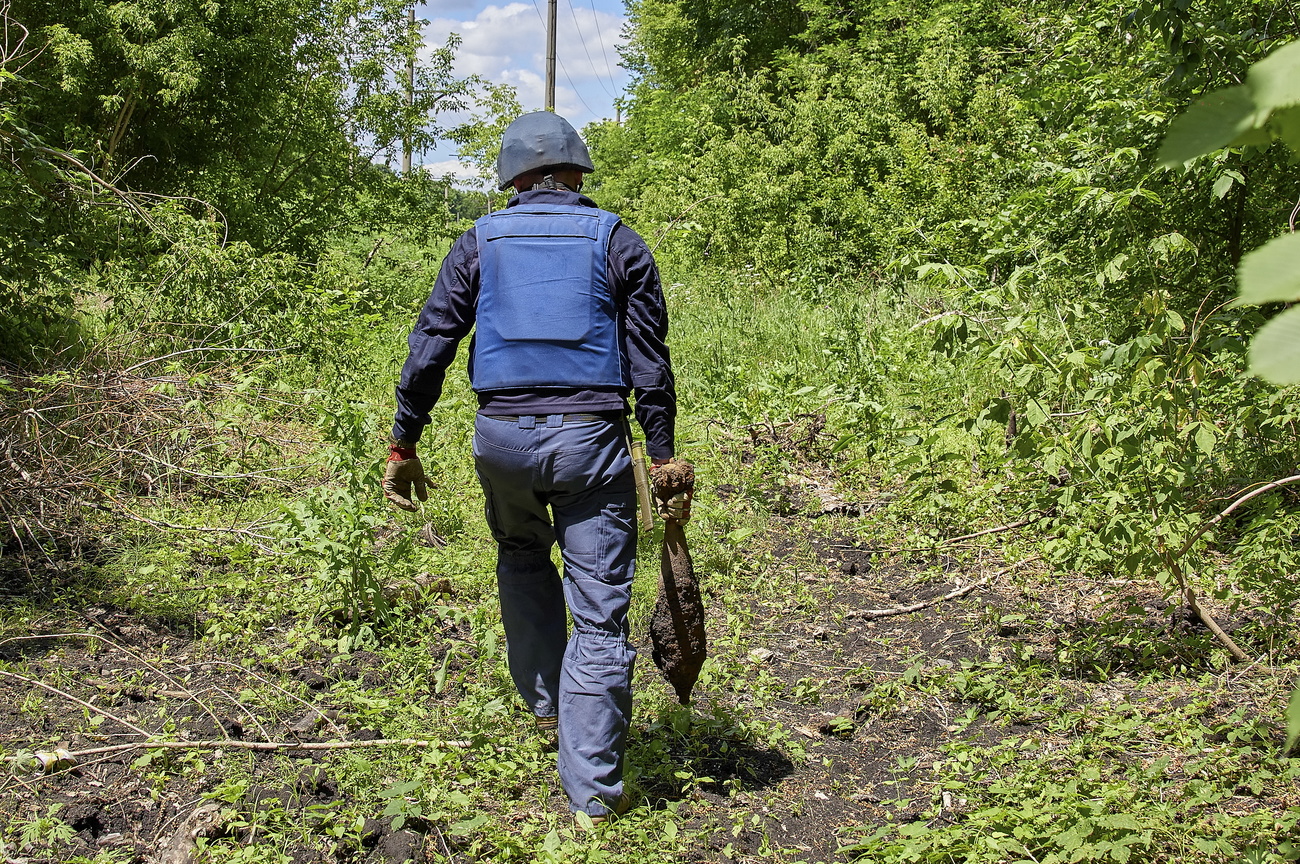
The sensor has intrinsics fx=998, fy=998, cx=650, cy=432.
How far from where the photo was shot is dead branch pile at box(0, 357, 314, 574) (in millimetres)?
4977

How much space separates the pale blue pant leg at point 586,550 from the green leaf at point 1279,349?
2.34 meters

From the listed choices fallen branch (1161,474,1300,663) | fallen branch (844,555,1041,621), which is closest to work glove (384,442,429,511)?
fallen branch (844,555,1041,621)

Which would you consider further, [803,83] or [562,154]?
[803,83]

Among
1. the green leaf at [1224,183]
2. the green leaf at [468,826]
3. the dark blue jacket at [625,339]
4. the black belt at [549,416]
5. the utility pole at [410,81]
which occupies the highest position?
the utility pole at [410,81]

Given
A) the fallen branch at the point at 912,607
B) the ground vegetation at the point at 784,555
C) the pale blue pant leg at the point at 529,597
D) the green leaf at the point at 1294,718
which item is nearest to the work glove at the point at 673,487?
the pale blue pant leg at the point at 529,597

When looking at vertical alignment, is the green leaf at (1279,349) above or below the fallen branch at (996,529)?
above

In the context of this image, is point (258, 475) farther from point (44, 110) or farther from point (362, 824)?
point (44, 110)

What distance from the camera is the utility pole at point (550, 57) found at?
20.5 metres

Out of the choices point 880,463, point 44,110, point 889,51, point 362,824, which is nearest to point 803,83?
point 889,51

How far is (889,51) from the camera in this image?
17703mm

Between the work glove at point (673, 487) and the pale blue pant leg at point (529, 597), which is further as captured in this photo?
the pale blue pant leg at point (529, 597)

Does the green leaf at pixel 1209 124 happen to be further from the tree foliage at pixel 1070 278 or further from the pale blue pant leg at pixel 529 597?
the pale blue pant leg at pixel 529 597

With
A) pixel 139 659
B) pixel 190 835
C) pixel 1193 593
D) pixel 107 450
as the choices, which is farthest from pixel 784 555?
pixel 107 450

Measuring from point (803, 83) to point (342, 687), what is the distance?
16.5m
